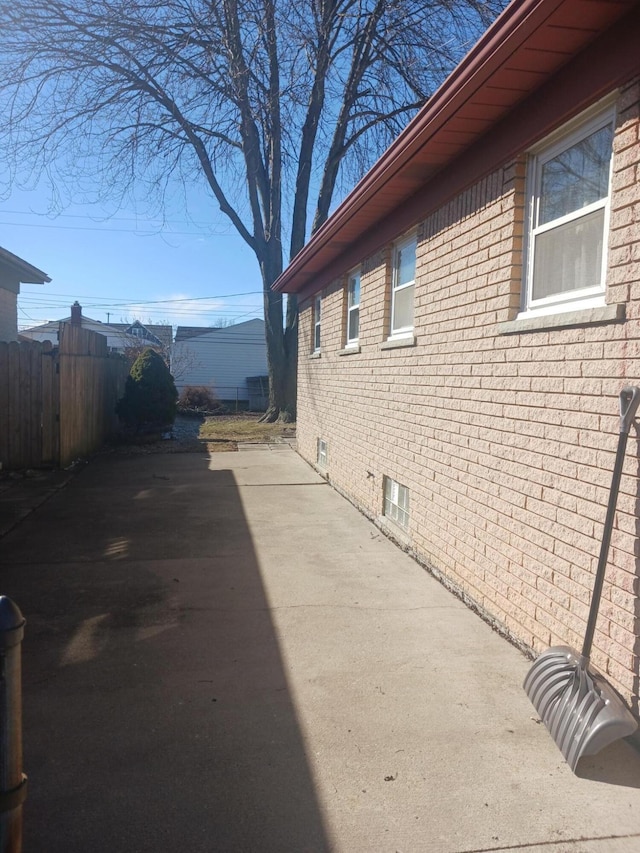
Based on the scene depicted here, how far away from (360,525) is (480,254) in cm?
372

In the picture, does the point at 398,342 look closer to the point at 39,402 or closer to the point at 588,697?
the point at 588,697

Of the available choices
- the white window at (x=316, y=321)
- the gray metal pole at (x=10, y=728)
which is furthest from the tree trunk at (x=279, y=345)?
the gray metal pole at (x=10, y=728)

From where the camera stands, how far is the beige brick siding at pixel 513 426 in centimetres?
313

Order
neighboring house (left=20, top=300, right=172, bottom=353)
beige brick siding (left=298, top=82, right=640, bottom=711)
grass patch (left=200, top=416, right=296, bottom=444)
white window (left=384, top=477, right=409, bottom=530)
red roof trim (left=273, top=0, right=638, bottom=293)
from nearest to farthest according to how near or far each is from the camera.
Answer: beige brick siding (left=298, top=82, right=640, bottom=711), red roof trim (left=273, top=0, right=638, bottom=293), white window (left=384, top=477, right=409, bottom=530), grass patch (left=200, top=416, right=296, bottom=444), neighboring house (left=20, top=300, right=172, bottom=353)

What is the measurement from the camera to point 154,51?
16.2m

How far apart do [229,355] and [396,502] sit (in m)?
38.5

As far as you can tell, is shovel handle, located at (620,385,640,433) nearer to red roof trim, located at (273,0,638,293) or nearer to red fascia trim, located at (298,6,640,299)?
red fascia trim, located at (298,6,640,299)

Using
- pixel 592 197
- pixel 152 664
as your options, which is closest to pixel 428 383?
pixel 592 197

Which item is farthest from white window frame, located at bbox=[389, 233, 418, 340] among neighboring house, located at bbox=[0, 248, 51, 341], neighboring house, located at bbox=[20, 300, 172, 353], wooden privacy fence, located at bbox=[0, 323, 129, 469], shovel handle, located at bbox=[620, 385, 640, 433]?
neighboring house, located at bbox=[20, 300, 172, 353]

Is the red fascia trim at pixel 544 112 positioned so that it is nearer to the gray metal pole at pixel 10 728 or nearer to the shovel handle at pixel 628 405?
the shovel handle at pixel 628 405

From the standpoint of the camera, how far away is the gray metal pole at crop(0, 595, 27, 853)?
1.83 m

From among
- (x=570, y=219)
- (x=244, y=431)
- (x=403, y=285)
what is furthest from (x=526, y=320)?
(x=244, y=431)

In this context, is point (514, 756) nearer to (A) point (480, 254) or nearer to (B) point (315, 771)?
(B) point (315, 771)

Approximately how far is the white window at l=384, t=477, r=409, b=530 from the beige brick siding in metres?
0.15
